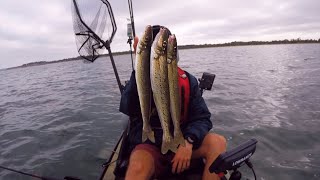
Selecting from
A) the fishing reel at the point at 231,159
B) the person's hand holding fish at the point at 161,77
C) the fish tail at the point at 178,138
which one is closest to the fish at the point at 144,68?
the person's hand holding fish at the point at 161,77

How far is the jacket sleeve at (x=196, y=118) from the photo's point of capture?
435cm

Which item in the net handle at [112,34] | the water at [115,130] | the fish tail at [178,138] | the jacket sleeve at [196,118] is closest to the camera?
the fish tail at [178,138]

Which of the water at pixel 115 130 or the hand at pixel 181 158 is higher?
the hand at pixel 181 158

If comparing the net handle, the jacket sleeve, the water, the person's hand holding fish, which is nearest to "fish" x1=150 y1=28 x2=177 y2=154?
the person's hand holding fish

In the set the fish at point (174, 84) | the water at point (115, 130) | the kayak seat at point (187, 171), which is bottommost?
the water at point (115, 130)

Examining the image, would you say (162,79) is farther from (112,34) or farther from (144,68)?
(112,34)

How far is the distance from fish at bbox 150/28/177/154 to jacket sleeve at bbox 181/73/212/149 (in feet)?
2.63

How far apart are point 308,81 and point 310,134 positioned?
1222 centimetres

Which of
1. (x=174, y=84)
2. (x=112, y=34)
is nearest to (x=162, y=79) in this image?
(x=174, y=84)

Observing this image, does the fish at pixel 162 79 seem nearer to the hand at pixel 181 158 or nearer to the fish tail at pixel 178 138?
the fish tail at pixel 178 138

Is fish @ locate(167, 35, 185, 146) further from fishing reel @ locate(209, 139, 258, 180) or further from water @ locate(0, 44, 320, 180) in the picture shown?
water @ locate(0, 44, 320, 180)

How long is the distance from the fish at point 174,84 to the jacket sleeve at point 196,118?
728mm

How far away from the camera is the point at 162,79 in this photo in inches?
125

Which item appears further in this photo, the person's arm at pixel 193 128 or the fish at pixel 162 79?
the person's arm at pixel 193 128
